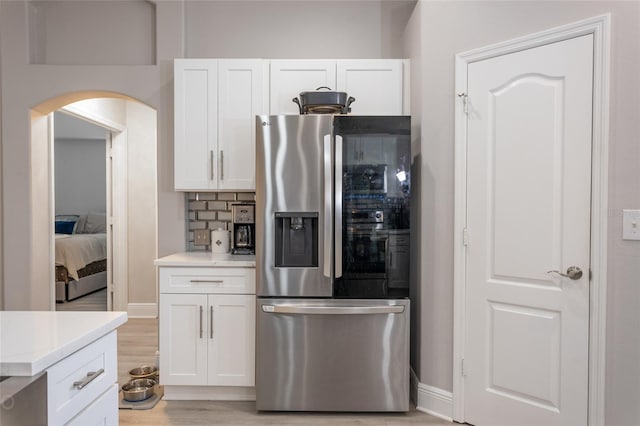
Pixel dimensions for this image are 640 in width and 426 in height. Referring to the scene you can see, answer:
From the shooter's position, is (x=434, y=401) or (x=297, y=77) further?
(x=297, y=77)

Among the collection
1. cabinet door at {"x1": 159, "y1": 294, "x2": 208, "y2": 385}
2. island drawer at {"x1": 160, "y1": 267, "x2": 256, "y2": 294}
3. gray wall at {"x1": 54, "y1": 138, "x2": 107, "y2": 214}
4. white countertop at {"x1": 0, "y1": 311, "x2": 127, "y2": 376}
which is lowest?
cabinet door at {"x1": 159, "y1": 294, "x2": 208, "y2": 385}

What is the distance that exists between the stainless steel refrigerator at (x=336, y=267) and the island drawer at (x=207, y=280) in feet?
0.63

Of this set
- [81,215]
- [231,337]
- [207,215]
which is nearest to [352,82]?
[207,215]

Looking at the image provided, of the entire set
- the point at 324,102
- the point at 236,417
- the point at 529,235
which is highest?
the point at 324,102

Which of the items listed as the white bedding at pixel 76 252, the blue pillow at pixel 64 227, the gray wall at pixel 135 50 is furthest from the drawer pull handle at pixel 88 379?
the blue pillow at pixel 64 227

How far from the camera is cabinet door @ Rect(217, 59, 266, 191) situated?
2982 mm

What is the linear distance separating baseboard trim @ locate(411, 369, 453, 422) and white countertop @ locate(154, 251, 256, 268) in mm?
1331

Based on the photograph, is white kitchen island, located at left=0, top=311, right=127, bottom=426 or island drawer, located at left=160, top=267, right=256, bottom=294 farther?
island drawer, located at left=160, top=267, right=256, bottom=294

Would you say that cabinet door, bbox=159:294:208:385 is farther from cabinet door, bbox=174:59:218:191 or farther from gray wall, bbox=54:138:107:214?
gray wall, bbox=54:138:107:214

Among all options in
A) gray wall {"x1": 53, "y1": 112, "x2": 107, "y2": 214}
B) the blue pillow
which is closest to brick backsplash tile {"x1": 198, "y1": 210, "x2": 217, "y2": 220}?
the blue pillow

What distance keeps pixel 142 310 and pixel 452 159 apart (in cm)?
384

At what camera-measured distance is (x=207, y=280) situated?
2.74m

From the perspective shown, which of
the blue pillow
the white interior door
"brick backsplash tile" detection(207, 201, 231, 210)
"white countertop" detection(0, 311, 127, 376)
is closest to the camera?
"white countertop" detection(0, 311, 127, 376)

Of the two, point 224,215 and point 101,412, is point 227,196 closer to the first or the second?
point 224,215
